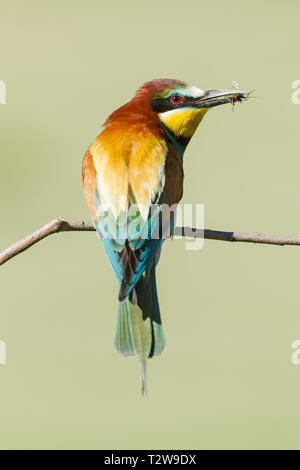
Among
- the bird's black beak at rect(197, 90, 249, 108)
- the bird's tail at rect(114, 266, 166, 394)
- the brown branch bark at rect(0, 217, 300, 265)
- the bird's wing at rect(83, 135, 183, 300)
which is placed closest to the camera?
the brown branch bark at rect(0, 217, 300, 265)

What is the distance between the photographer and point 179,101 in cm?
226

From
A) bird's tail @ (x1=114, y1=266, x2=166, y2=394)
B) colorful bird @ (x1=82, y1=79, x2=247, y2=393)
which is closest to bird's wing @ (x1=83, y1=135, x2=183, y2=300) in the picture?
colorful bird @ (x1=82, y1=79, x2=247, y2=393)

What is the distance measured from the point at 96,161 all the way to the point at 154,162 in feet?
0.59

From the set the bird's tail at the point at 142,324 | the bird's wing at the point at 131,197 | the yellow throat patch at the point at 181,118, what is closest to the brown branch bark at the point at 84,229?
the bird's wing at the point at 131,197

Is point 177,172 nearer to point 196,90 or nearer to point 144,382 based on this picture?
point 196,90

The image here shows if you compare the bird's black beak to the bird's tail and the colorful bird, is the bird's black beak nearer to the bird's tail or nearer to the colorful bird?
the colorful bird

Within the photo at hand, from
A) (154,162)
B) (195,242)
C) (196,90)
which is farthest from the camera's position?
(196,90)

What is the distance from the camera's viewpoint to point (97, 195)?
2035 millimetres

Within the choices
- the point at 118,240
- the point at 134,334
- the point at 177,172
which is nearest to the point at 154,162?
the point at 177,172

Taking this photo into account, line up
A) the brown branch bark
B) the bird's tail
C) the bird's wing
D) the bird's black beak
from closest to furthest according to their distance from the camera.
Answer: the brown branch bark, the bird's wing, the bird's tail, the bird's black beak

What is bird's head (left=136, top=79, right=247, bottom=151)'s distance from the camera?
2.25 meters

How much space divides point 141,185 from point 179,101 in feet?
1.39

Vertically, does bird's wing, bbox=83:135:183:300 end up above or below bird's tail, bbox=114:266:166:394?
above

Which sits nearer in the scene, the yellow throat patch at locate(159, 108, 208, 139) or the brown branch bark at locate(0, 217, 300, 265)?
the brown branch bark at locate(0, 217, 300, 265)
